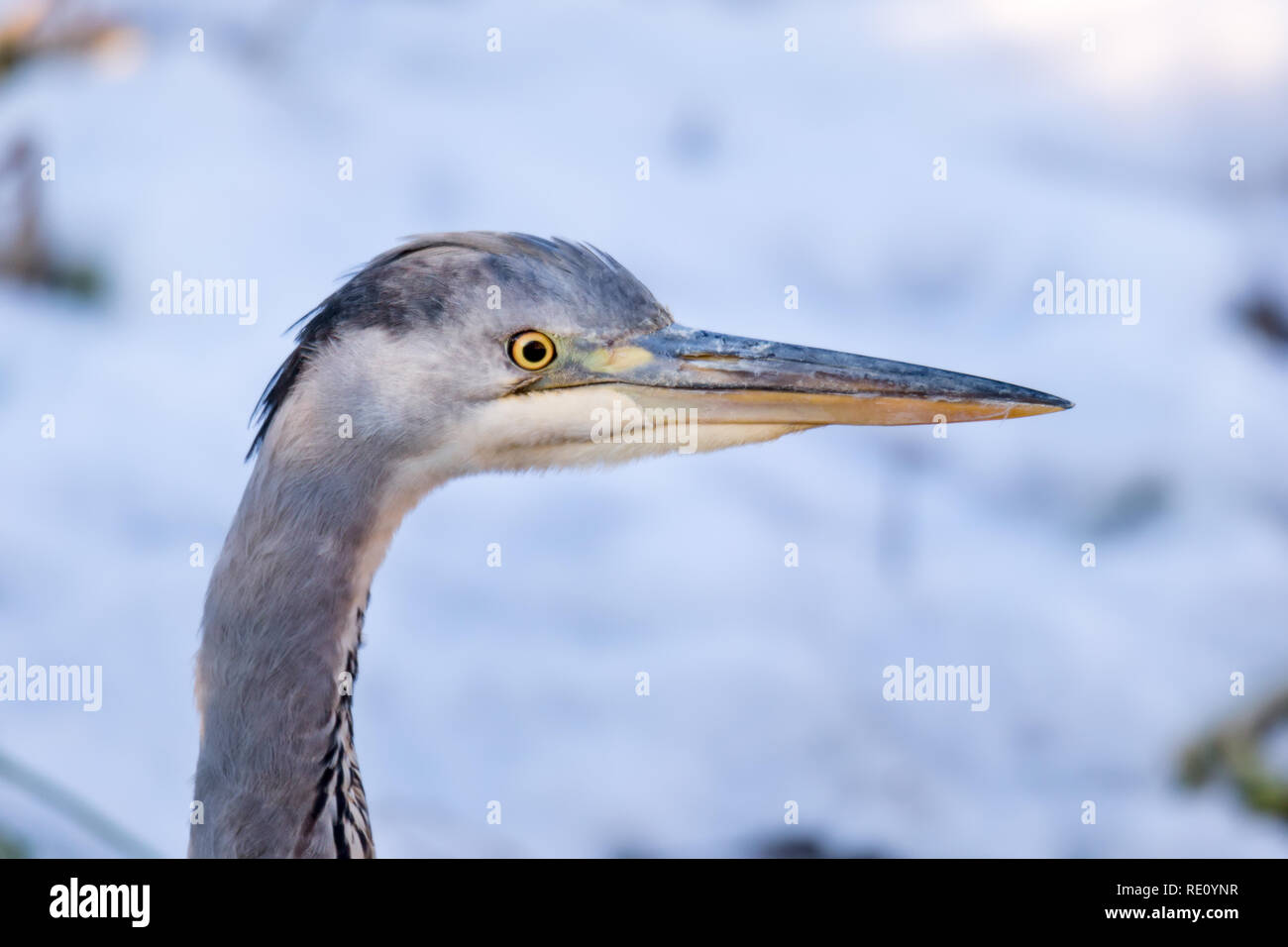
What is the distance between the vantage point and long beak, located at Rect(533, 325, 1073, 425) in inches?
57.8

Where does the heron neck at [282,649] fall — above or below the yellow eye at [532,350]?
below

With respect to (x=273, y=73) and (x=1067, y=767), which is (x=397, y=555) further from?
(x=1067, y=767)
